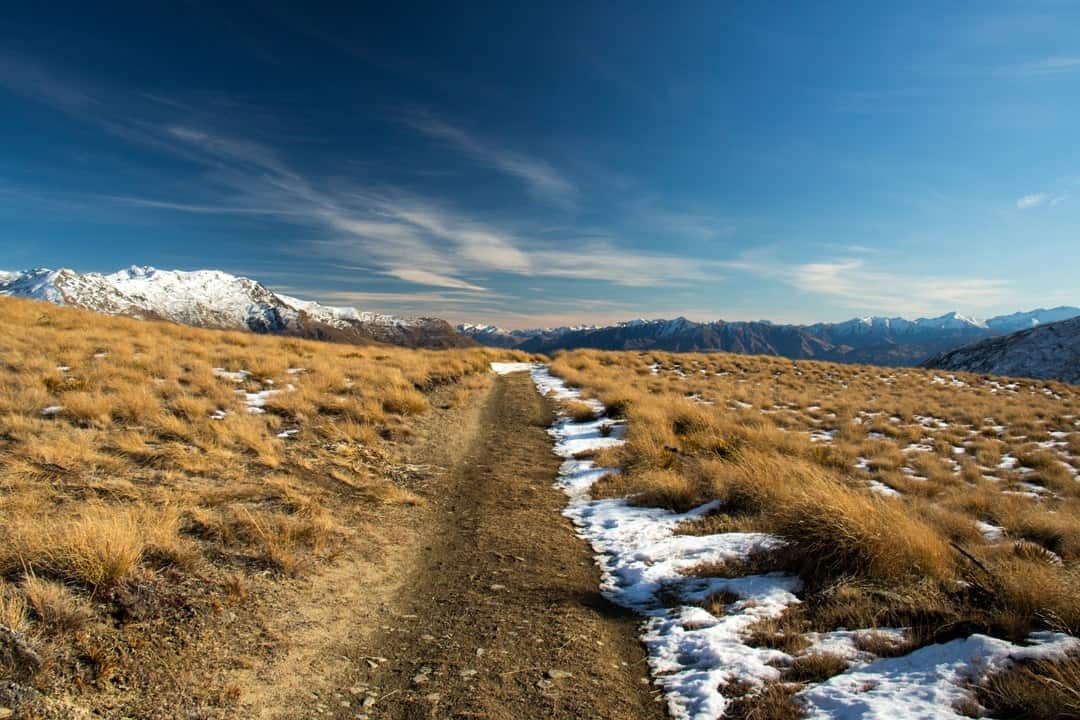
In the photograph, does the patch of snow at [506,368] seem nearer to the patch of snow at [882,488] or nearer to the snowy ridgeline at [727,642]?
the patch of snow at [882,488]

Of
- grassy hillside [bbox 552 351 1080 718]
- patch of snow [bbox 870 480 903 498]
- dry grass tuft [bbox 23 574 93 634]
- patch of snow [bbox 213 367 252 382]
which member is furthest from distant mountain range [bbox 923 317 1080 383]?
Answer: dry grass tuft [bbox 23 574 93 634]

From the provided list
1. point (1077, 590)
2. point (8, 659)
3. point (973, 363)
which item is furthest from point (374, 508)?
point (973, 363)

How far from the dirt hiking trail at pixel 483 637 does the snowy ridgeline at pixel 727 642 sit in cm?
27

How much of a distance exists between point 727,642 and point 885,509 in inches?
118

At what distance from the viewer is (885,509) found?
5859 millimetres

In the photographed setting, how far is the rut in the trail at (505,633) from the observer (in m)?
3.69

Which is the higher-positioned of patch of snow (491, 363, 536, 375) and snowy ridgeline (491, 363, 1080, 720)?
patch of snow (491, 363, 536, 375)

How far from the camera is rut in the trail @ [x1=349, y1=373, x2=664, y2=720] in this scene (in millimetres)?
3686

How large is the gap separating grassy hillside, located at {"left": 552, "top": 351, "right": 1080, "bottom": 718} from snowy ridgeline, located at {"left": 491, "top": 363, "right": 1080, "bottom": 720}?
0.14 m

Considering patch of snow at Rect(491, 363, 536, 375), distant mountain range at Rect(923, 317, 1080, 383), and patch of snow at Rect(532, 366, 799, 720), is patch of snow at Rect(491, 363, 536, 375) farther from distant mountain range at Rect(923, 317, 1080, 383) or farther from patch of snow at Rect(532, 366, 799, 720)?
distant mountain range at Rect(923, 317, 1080, 383)

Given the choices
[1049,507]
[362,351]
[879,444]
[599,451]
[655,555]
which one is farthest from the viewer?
[362,351]

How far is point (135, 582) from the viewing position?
163 inches

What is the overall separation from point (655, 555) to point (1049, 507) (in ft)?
28.7

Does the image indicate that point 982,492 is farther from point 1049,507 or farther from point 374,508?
point 374,508
